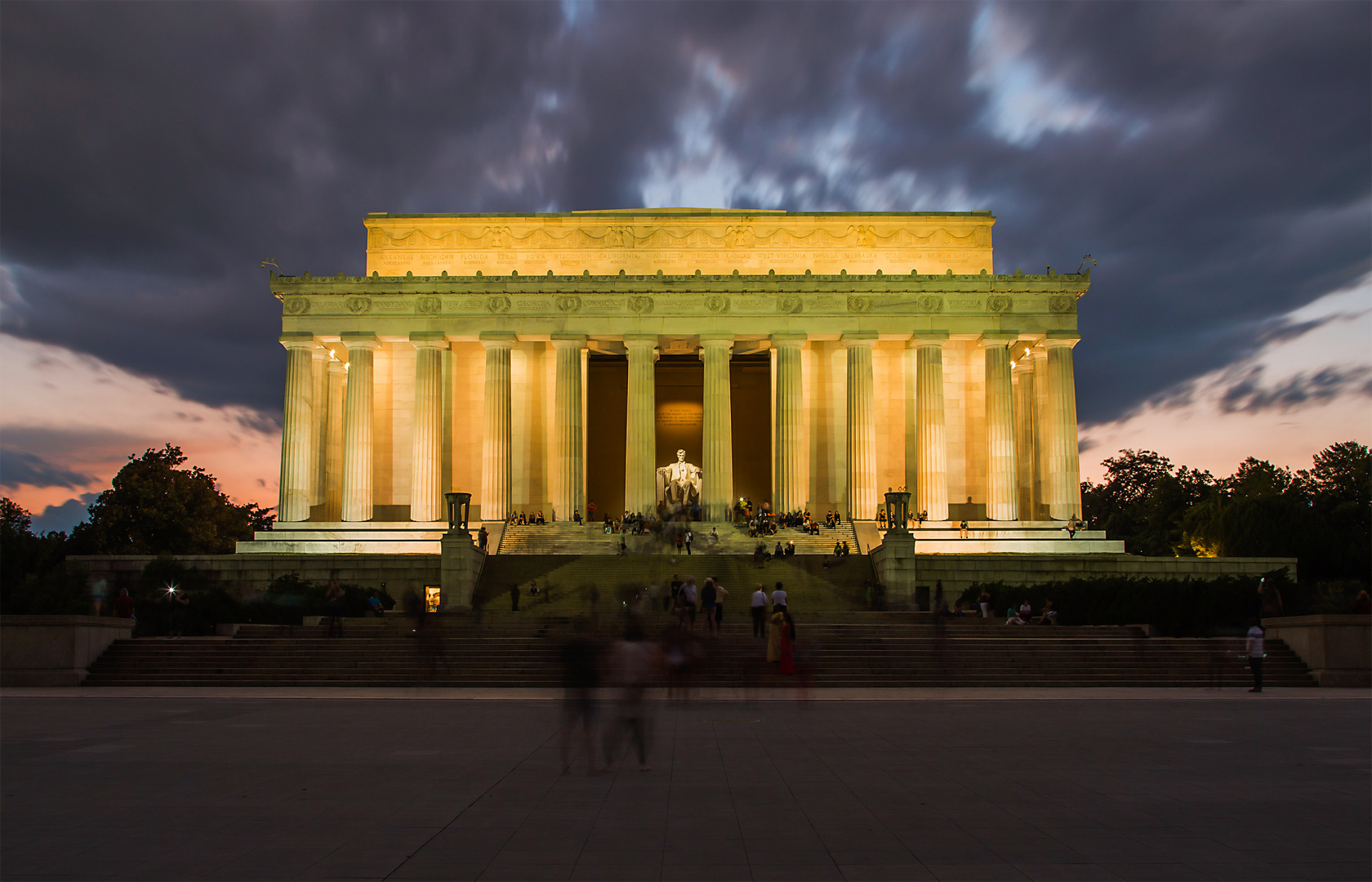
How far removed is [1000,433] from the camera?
55.1m

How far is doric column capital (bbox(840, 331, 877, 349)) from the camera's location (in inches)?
2194

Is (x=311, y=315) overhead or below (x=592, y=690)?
overhead

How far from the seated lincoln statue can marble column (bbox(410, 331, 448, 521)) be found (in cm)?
1185

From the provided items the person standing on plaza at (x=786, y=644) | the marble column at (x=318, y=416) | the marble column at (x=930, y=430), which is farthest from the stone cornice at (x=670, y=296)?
the person standing on plaza at (x=786, y=644)

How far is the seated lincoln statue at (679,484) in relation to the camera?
A: 56.6m

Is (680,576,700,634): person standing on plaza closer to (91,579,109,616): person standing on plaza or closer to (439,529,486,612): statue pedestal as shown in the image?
(439,529,486,612): statue pedestal

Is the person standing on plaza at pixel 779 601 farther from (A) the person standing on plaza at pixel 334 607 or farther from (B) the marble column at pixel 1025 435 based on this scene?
(B) the marble column at pixel 1025 435

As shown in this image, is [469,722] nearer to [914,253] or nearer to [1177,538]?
[914,253]

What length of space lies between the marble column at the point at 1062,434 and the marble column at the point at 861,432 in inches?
369

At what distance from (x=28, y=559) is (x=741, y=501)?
32.0m

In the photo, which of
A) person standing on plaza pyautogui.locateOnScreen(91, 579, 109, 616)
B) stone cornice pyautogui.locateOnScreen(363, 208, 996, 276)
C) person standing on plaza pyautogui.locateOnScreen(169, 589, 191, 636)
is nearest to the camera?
person standing on plaza pyautogui.locateOnScreen(169, 589, 191, 636)

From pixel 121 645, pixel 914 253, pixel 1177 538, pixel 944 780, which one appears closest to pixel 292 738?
pixel 944 780

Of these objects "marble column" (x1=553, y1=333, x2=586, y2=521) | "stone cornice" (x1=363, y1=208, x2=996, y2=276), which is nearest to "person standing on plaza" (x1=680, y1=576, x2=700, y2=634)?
"marble column" (x1=553, y1=333, x2=586, y2=521)

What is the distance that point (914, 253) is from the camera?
6022cm
